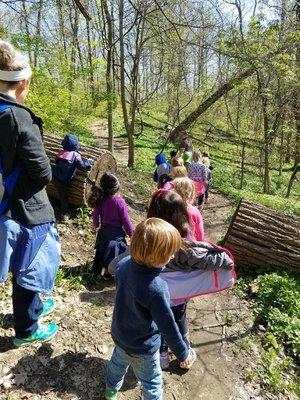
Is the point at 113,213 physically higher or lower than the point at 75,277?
higher

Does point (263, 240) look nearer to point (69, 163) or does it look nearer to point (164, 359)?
point (164, 359)

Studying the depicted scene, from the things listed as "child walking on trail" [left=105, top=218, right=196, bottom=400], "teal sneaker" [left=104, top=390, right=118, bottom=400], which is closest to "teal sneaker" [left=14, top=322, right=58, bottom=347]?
"teal sneaker" [left=104, top=390, right=118, bottom=400]

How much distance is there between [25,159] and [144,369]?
176 cm

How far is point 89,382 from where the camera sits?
3221mm

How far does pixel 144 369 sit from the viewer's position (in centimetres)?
272

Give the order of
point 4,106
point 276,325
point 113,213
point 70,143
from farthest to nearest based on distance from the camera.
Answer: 1. point 70,143
2. point 113,213
3. point 276,325
4. point 4,106

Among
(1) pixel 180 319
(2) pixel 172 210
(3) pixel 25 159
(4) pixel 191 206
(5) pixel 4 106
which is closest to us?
(5) pixel 4 106

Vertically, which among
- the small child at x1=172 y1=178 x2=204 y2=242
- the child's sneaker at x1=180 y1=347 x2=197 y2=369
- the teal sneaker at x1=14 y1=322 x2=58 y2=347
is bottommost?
the child's sneaker at x1=180 y1=347 x2=197 y2=369

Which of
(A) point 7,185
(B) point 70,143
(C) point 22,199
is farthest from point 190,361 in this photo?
(B) point 70,143

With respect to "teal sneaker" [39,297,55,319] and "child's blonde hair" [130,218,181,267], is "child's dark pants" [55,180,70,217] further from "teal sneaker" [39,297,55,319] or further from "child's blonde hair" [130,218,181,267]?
"child's blonde hair" [130,218,181,267]

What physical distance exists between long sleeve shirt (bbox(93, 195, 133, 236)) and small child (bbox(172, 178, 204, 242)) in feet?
3.34

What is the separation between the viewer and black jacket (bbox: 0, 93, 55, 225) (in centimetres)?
246

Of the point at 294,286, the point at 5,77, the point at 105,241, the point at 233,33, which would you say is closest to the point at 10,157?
the point at 5,77

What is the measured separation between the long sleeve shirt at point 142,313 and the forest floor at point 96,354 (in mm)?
884
